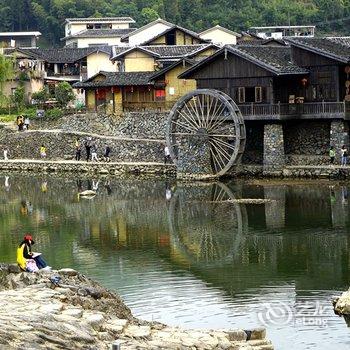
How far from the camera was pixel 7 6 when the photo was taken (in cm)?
11844

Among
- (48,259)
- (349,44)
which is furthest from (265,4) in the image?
(48,259)

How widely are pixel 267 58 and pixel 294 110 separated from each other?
8.56 ft

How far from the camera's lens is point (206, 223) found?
131ft

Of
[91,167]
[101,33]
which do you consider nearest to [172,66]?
[91,167]

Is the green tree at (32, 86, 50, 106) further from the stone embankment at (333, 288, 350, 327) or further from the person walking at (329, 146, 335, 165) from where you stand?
the stone embankment at (333, 288, 350, 327)

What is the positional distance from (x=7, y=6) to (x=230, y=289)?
9398 centimetres

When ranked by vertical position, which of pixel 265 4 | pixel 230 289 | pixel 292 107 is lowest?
pixel 230 289

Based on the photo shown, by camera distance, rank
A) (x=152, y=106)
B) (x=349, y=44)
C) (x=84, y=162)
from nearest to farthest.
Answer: (x=349, y=44), (x=84, y=162), (x=152, y=106)

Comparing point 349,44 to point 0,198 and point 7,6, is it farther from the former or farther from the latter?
point 7,6

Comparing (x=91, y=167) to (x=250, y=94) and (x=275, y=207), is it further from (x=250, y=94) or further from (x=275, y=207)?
(x=275, y=207)

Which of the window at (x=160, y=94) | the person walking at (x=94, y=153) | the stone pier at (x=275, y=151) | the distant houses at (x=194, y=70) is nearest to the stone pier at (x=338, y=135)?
the distant houses at (x=194, y=70)

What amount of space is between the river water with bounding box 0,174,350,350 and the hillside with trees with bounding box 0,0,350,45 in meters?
57.9

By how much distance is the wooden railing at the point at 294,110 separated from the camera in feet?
163

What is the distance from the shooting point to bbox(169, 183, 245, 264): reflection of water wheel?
34.7m
